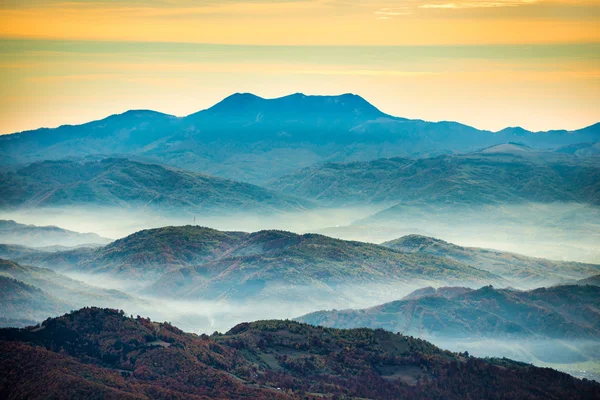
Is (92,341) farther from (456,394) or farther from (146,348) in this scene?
(456,394)

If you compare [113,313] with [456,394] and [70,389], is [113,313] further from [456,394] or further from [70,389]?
[456,394]

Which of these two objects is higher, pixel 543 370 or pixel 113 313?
pixel 113 313

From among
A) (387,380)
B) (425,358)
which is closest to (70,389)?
(387,380)

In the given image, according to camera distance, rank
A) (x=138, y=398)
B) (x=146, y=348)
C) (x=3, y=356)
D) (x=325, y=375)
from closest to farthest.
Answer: (x=138, y=398)
(x=3, y=356)
(x=146, y=348)
(x=325, y=375)

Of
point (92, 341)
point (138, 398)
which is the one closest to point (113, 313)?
point (92, 341)

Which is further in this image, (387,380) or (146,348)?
(387,380)

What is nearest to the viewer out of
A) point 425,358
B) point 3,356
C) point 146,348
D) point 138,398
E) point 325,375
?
point 138,398
